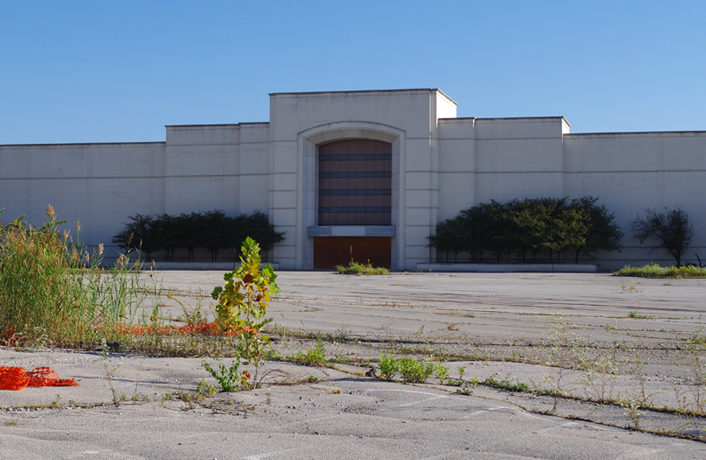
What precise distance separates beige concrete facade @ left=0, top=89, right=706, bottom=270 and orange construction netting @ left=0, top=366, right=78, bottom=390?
40.9 meters

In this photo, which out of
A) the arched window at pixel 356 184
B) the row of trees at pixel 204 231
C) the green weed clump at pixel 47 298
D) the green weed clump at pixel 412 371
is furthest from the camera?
the arched window at pixel 356 184

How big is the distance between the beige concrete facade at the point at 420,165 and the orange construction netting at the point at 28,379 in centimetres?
4089

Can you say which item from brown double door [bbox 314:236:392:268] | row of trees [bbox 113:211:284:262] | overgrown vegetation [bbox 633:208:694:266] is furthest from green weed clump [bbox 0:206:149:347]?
overgrown vegetation [bbox 633:208:694:266]

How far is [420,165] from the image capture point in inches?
1842

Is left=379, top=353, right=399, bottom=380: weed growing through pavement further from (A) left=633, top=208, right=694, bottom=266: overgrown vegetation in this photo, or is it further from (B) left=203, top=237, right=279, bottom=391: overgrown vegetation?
(A) left=633, top=208, right=694, bottom=266: overgrown vegetation

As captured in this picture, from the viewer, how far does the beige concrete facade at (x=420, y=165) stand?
1817 inches

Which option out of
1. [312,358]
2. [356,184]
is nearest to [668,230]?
[356,184]

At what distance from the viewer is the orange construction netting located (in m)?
5.90

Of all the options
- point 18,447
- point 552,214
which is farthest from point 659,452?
point 552,214

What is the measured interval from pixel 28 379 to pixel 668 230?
45051 mm

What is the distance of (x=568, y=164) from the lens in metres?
47.2

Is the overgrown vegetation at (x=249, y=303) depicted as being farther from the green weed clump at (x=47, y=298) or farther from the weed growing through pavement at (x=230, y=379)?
the green weed clump at (x=47, y=298)

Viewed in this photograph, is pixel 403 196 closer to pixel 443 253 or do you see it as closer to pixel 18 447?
pixel 443 253

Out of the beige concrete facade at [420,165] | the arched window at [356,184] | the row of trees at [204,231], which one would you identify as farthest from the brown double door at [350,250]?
the row of trees at [204,231]
